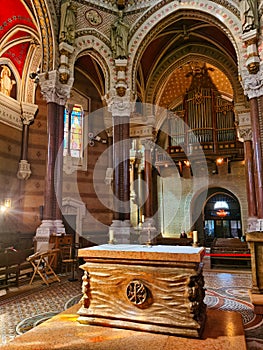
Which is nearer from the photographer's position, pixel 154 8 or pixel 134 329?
pixel 134 329

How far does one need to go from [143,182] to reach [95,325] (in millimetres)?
11347

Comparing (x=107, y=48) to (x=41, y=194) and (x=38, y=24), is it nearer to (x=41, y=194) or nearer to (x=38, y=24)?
(x=38, y=24)

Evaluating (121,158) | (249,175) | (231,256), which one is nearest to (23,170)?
(121,158)

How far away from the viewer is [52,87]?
28.2ft

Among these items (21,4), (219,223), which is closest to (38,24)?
(21,4)

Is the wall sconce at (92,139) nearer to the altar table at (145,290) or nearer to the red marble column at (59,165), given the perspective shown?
the red marble column at (59,165)

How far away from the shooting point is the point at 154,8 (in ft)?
32.3

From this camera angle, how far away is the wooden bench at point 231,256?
27.1ft

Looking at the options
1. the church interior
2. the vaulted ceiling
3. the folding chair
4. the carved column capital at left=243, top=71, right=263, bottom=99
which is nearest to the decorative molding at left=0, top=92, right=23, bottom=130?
the church interior

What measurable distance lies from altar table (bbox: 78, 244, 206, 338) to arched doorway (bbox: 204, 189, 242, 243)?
12.4m

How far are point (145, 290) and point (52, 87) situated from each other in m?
7.13

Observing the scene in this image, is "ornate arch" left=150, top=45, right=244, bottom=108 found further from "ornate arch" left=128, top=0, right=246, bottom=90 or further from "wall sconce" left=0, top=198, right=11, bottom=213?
"wall sconce" left=0, top=198, right=11, bottom=213

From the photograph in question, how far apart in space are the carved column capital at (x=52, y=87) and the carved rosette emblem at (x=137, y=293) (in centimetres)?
687

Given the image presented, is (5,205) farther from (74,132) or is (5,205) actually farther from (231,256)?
(231,256)
